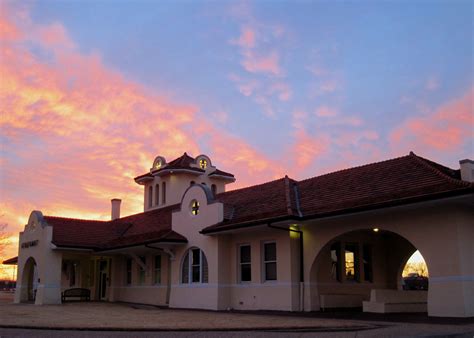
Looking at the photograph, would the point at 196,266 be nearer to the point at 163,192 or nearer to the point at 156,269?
the point at 156,269

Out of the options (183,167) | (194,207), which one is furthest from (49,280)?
(194,207)

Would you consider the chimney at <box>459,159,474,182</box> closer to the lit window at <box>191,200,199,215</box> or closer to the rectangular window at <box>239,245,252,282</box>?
the rectangular window at <box>239,245,252,282</box>

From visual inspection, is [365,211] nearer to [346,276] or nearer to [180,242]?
[346,276]

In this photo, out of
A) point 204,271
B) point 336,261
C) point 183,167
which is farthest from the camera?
point 183,167

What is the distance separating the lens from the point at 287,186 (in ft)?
74.6

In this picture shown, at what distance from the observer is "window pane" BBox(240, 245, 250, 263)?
2273 cm

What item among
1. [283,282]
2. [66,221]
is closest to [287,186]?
[283,282]

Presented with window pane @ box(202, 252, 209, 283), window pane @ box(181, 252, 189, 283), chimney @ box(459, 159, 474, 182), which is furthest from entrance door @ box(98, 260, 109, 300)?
chimney @ box(459, 159, 474, 182)

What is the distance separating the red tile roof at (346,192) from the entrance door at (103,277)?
38.9 feet

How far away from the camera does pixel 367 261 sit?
908 inches

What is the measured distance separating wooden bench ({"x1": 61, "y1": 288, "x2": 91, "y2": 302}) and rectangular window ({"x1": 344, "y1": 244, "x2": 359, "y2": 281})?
16790mm

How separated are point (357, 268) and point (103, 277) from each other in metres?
17.2

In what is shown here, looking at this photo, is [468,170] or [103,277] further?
[103,277]

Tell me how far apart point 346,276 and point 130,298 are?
12.6 meters
